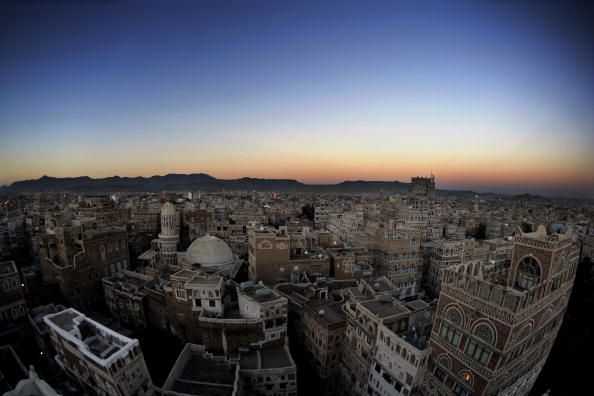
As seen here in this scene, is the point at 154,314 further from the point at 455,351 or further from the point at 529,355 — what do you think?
the point at 529,355

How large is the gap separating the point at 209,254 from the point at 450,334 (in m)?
34.2

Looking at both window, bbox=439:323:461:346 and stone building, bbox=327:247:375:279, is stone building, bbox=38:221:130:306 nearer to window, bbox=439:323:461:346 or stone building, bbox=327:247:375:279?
stone building, bbox=327:247:375:279

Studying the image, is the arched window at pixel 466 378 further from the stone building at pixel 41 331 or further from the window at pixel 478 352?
the stone building at pixel 41 331

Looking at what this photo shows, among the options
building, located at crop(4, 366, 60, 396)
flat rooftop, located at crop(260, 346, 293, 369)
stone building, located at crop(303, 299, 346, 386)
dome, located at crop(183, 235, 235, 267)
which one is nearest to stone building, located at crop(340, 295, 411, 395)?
stone building, located at crop(303, 299, 346, 386)

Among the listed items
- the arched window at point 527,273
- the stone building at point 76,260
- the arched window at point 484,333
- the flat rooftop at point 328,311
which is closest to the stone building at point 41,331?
the stone building at point 76,260

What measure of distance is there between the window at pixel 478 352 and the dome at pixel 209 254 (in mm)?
34369

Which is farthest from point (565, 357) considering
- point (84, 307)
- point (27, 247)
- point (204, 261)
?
point (27, 247)

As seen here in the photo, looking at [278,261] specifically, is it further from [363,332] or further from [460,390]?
[460,390]

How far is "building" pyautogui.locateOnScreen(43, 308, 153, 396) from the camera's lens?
834 inches

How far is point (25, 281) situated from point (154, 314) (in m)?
22.0

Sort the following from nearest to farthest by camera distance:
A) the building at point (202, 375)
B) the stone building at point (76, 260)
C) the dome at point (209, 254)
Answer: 1. the building at point (202, 375)
2. the stone building at point (76, 260)
3. the dome at point (209, 254)

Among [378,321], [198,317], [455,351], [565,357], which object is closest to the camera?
[455,351]

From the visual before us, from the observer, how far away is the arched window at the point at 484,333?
1800 cm

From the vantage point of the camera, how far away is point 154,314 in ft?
123
